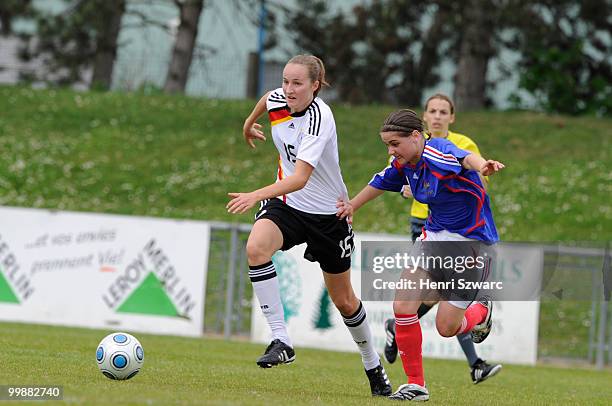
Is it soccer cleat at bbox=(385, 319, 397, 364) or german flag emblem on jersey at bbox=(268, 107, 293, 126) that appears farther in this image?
soccer cleat at bbox=(385, 319, 397, 364)

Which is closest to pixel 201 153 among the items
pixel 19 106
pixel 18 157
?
pixel 18 157

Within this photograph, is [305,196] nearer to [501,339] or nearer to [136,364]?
[136,364]

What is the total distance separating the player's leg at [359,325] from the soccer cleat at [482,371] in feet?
7.67

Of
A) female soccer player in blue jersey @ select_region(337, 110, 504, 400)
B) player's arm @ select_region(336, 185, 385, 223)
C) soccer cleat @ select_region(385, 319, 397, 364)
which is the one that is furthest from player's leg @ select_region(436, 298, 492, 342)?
soccer cleat @ select_region(385, 319, 397, 364)

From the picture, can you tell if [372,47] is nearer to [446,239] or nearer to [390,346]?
[390,346]

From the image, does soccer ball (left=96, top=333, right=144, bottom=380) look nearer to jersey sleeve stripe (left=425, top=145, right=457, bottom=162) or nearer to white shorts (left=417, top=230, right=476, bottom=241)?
white shorts (left=417, top=230, right=476, bottom=241)

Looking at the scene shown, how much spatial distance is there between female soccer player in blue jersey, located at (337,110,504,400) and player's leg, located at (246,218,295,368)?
1.67 feet

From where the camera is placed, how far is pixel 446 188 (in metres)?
7.50

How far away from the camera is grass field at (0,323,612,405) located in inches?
261

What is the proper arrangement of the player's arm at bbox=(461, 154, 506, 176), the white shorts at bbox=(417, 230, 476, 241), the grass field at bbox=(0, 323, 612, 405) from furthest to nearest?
the white shorts at bbox=(417, 230, 476, 241), the player's arm at bbox=(461, 154, 506, 176), the grass field at bbox=(0, 323, 612, 405)

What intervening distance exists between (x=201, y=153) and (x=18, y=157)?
3719mm

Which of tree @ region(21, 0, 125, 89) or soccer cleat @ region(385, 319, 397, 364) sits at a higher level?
tree @ region(21, 0, 125, 89)

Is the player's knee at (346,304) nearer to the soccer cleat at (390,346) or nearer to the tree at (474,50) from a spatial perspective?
the soccer cleat at (390,346)

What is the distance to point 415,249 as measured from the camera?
7.89m
